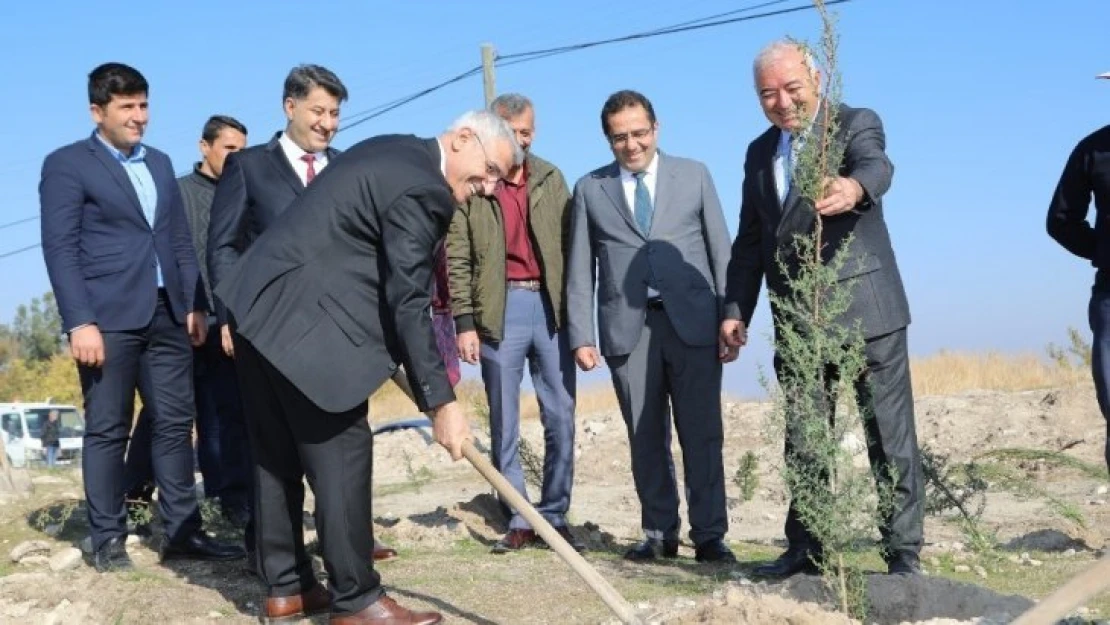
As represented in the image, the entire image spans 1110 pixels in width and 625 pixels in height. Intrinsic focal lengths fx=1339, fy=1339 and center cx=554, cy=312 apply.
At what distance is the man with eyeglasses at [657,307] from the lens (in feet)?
21.8

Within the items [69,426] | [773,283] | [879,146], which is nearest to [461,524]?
[773,283]

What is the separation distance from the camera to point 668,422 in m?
6.86

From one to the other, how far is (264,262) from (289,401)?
522mm

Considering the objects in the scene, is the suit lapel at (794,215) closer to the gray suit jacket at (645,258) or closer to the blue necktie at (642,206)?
the gray suit jacket at (645,258)

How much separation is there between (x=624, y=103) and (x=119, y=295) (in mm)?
2648

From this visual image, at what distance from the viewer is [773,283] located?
5906 mm

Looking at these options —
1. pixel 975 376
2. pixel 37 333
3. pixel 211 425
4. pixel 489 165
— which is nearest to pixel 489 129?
pixel 489 165

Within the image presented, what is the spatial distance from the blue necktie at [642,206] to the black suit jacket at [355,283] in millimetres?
2000

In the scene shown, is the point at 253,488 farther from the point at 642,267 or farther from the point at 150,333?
the point at 642,267

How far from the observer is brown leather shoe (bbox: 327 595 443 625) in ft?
16.3

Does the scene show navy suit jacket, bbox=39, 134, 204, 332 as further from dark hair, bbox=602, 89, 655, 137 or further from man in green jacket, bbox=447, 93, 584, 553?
dark hair, bbox=602, 89, 655, 137

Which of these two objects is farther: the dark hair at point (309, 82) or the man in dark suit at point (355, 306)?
the dark hair at point (309, 82)

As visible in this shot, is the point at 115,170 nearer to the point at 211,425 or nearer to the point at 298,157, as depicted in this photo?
the point at 298,157

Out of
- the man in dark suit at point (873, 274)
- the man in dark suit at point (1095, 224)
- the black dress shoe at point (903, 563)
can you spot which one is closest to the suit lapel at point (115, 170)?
the man in dark suit at point (873, 274)
